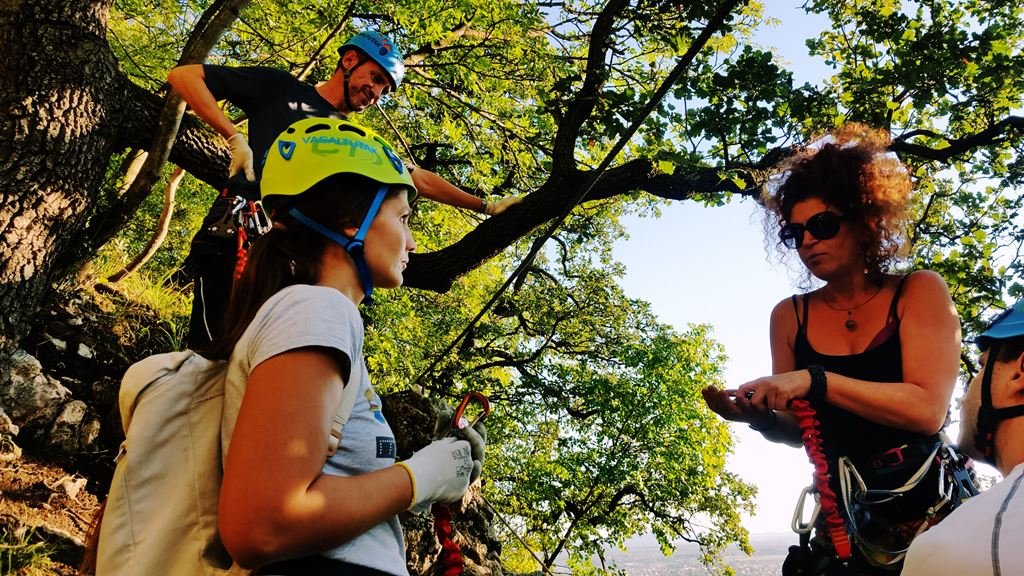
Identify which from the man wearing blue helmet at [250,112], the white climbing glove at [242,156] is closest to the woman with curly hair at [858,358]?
the man wearing blue helmet at [250,112]

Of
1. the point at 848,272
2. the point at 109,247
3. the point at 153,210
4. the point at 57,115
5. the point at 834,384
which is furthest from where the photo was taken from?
the point at 153,210

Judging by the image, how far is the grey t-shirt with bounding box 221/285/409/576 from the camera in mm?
1239

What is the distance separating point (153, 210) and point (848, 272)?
14155mm

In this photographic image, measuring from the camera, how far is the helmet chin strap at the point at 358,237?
164 centimetres

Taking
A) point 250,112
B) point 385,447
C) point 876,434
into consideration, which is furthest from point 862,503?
point 250,112

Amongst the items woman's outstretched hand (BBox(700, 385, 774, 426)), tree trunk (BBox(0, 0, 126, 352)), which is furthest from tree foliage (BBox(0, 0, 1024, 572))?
woman's outstretched hand (BBox(700, 385, 774, 426))

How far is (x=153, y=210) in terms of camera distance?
1358 centimetres

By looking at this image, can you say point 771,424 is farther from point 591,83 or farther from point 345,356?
point 591,83

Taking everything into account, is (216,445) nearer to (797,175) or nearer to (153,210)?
(797,175)

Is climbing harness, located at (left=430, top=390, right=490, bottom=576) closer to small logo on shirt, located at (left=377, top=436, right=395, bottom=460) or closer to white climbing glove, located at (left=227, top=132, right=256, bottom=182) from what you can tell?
small logo on shirt, located at (left=377, top=436, right=395, bottom=460)

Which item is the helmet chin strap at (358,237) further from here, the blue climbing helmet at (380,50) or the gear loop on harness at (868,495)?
the blue climbing helmet at (380,50)

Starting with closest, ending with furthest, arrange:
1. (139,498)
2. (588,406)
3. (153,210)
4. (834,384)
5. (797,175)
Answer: (139,498)
(834,384)
(797,175)
(153,210)
(588,406)

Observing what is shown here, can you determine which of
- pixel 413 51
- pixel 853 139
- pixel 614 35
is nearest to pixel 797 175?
pixel 853 139

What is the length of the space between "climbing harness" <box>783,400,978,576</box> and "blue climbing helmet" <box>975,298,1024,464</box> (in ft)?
1.73
